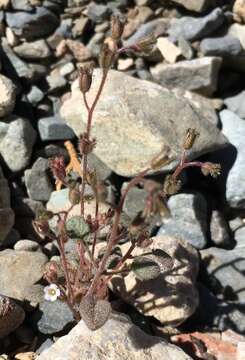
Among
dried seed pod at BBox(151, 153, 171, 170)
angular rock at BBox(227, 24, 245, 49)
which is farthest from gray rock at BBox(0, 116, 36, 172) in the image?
dried seed pod at BBox(151, 153, 171, 170)

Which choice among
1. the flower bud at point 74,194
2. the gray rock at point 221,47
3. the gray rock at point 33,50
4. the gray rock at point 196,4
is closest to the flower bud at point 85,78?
the flower bud at point 74,194

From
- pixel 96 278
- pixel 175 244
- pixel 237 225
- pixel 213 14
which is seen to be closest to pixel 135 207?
pixel 175 244

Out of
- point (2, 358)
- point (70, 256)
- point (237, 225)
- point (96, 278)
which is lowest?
point (237, 225)

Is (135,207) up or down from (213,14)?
down

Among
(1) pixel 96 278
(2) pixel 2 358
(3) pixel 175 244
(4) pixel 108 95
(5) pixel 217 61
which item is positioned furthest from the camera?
(5) pixel 217 61

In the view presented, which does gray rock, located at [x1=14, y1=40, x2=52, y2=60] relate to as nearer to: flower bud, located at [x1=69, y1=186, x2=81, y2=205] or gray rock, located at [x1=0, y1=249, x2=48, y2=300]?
gray rock, located at [x1=0, y1=249, x2=48, y2=300]

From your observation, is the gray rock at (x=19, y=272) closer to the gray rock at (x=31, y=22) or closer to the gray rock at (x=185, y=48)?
the gray rock at (x=31, y=22)

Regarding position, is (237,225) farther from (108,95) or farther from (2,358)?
(2,358)
